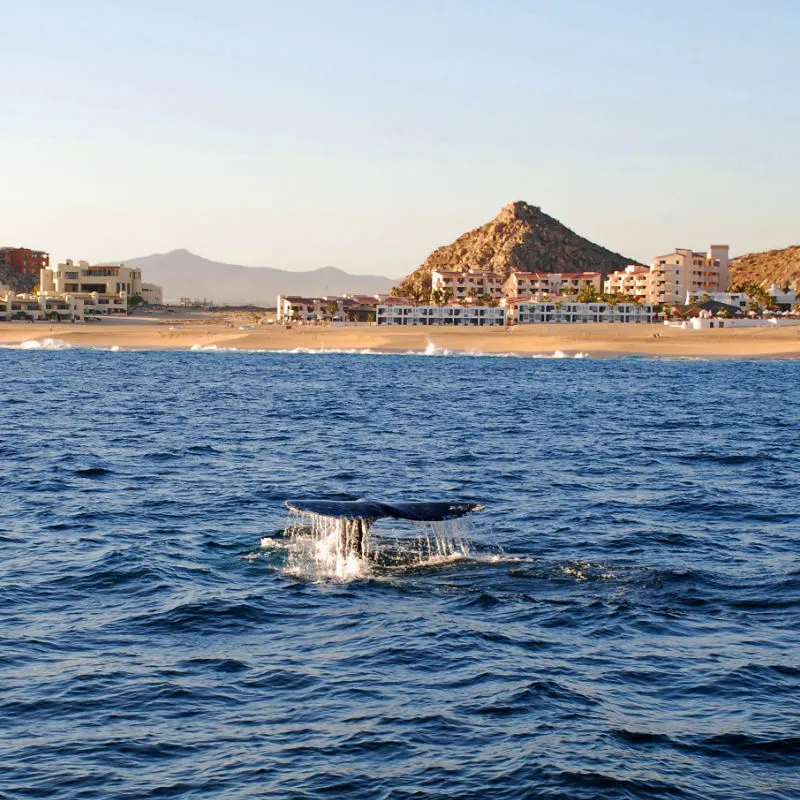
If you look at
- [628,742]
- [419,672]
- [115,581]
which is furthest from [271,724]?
[115,581]

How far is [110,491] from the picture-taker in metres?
40.2

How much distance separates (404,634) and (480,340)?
151 metres

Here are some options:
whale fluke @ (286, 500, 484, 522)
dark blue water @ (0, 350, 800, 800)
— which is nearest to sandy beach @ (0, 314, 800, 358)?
dark blue water @ (0, 350, 800, 800)

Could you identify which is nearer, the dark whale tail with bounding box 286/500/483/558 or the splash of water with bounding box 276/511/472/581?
the dark whale tail with bounding box 286/500/483/558

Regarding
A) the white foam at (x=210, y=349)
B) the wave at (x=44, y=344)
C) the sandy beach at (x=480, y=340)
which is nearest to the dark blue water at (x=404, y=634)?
the sandy beach at (x=480, y=340)

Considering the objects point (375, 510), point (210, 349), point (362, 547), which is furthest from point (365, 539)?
point (210, 349)

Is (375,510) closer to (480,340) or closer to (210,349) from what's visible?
(210,349)

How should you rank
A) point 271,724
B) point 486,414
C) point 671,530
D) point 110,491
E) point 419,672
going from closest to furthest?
point 271,724 < point 419,672 < point 671,530 < point 110,491 < point 486,414

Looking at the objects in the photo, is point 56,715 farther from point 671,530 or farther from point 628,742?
point 671,530

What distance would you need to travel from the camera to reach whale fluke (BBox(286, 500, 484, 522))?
997 inches

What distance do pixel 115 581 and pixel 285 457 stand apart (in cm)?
2300

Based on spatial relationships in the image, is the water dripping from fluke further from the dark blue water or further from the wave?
the wave

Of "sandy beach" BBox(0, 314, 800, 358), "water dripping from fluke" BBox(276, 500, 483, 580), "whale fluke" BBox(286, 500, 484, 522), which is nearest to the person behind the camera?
"whale fluke" BBox(286, 500, 484, 522)

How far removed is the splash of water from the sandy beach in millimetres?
125770
